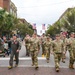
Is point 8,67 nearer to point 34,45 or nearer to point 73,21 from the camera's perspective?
point 34,45

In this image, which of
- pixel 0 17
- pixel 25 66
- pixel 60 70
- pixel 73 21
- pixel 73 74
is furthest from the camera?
pixel 73 21

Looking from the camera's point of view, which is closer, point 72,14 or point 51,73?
point 51,73

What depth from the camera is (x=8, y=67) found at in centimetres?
1502

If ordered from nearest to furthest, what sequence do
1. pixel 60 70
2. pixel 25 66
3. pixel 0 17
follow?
pixel 60 70
pixel 25 66
pixel 0 17

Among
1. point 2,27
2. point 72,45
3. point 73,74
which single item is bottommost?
point 73,74

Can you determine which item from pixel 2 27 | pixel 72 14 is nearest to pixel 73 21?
pixel 72 14

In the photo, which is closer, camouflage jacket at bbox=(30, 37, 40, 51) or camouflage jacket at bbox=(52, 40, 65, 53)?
camouflage jacket at bbox=(52, 40, 65, 53)

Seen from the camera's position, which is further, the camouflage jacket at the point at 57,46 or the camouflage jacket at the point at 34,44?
the camouflage jacket at the point at 34,44

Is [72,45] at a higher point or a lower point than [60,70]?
higher

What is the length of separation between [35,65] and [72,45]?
1929 millimetres

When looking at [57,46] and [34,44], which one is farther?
[34,44]

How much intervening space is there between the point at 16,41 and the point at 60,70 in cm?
254

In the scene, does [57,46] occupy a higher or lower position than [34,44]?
lower

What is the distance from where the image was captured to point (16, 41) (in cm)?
1526
